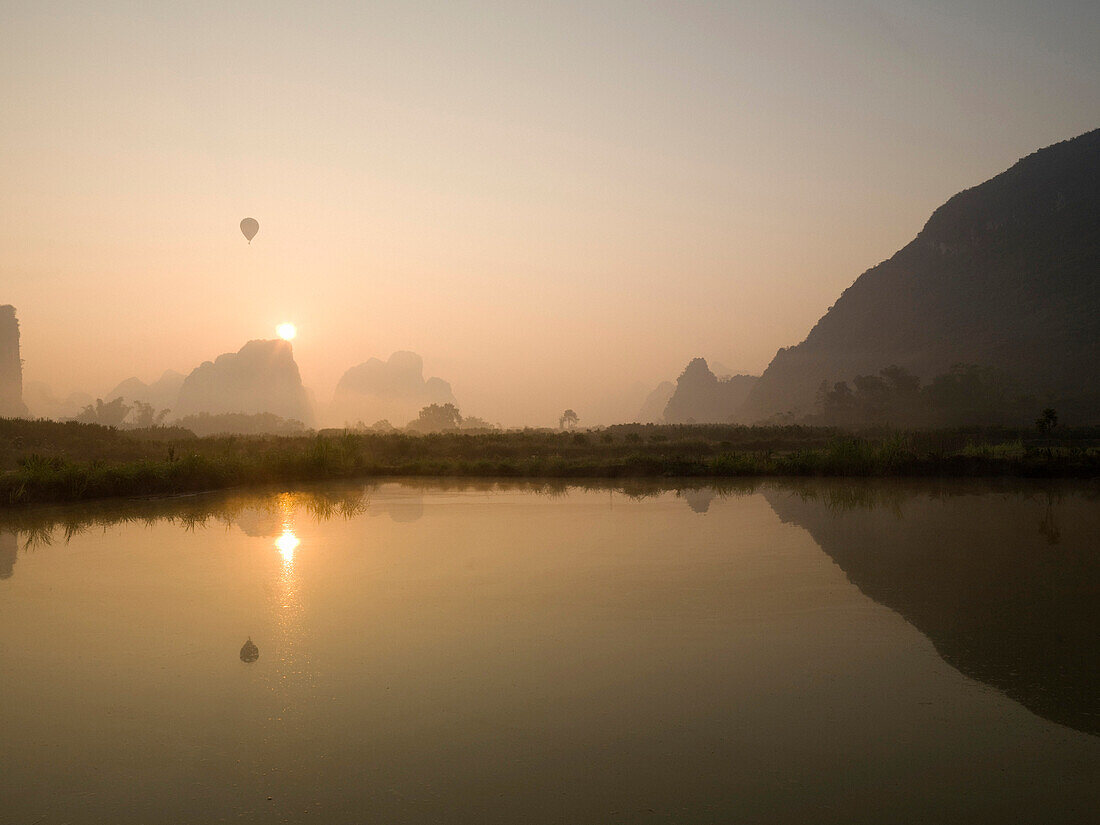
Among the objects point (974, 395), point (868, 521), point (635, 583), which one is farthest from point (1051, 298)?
point (635, 583)

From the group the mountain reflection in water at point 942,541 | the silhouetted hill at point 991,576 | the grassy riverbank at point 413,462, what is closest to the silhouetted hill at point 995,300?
the grassy riverbank at point 413,462

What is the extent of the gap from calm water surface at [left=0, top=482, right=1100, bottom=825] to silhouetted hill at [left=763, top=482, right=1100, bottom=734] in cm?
5

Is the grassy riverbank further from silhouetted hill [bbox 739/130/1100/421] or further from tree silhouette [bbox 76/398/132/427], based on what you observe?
tree silhouette [bbox 76/398/132/427]

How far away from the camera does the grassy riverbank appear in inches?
666

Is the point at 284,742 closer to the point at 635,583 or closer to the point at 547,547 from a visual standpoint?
the point at 635,583

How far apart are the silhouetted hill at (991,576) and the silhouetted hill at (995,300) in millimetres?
66988

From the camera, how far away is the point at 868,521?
12.6m

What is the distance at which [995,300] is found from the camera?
101375 millimetres

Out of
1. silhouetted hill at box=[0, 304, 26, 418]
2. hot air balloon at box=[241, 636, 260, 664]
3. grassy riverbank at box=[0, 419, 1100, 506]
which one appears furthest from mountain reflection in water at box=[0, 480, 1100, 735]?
silhouetted hill at box=[0, 304, 26, 418]

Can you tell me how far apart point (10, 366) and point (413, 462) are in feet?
568

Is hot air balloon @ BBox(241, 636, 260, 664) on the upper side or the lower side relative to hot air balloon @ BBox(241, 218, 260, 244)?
lower

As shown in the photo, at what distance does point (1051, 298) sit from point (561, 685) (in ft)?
361

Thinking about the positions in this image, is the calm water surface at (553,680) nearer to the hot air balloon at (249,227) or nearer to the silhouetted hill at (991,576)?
the silhouetted hill at (991,576)

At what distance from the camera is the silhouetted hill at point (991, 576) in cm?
539
